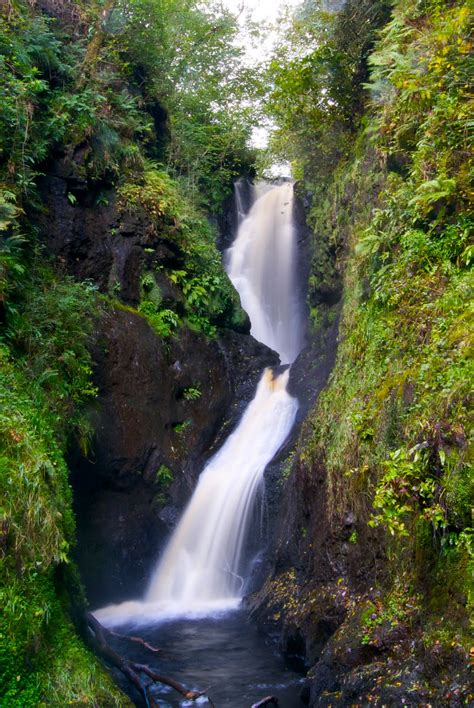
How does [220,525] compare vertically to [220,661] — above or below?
above

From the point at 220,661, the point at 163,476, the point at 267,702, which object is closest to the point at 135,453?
the point at 163,476

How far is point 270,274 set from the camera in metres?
17.7

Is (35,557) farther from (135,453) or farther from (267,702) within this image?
(135,453)

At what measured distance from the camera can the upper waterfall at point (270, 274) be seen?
1673cm

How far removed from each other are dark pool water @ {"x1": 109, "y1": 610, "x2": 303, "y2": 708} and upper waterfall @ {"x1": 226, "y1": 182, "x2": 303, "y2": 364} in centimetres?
909

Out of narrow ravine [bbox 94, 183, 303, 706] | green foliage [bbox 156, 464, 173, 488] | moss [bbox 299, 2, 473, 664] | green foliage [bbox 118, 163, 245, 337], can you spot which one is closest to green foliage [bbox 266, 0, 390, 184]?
moss [bbox 299, 2, 473, 664]

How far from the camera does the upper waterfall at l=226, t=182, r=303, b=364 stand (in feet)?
54.9

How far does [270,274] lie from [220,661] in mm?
12717

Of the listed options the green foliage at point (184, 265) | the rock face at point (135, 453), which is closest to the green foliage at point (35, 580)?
the rock face at point (135, 453)

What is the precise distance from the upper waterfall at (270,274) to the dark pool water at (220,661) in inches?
358

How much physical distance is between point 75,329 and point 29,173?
2.94 meters

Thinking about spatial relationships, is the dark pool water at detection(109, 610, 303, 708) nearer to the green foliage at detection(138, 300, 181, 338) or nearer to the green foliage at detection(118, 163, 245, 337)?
the green foliage at detection(138, 300, 181, 338)

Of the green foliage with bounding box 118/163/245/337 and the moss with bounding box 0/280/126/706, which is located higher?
the green foliage with bounding box 118/163/245/337

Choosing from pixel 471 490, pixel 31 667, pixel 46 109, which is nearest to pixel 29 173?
pixel 46 109
